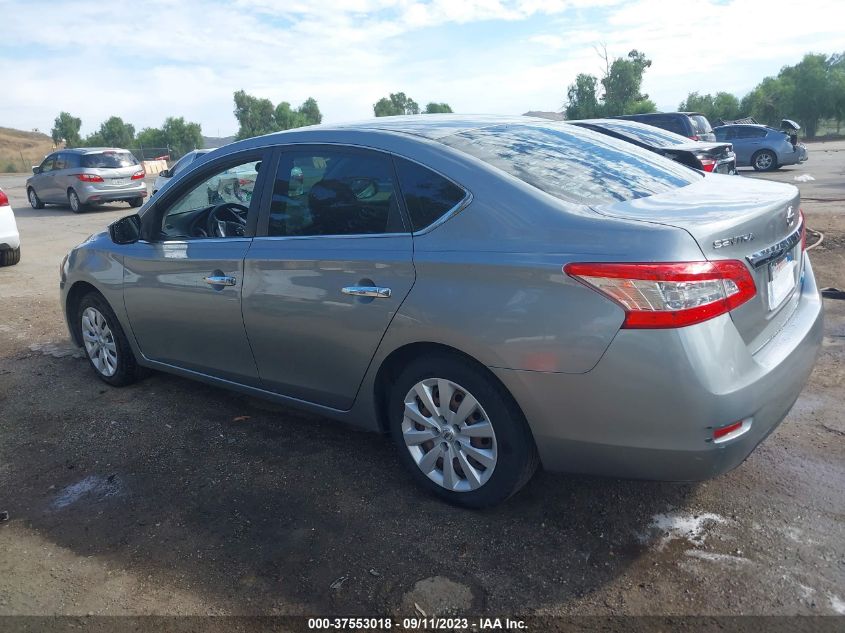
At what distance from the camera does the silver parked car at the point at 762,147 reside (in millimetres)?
20984

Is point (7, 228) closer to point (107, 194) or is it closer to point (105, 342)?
point (105, 342)

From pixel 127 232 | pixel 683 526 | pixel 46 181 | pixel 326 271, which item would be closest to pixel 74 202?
pixel 46 181

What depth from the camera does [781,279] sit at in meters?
3.04

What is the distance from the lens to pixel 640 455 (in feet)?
8.75

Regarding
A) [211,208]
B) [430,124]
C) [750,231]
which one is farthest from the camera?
[211,208]

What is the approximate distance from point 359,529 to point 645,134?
8.66 meters

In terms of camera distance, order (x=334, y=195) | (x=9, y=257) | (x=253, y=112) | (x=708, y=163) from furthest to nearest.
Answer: (x=253, y=112) → (x=708, y=163) → (x=9, y=257) → (x=334, y=195)

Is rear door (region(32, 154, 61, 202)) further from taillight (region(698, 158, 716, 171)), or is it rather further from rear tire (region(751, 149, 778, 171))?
rear tire (region(751, 149, 778, 171))

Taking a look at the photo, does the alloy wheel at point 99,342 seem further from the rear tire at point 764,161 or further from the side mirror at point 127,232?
the rear tire at point 764,161

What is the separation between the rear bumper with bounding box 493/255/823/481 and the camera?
2510 mm

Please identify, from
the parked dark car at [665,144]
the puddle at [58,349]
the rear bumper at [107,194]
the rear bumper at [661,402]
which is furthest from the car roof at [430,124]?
the rear bumper at [107,194]

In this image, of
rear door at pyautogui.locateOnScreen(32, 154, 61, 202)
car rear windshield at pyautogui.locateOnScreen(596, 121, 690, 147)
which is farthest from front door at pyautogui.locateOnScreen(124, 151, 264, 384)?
rear door at pyautogui.locateOnScreen(32, 154, 61, 202)

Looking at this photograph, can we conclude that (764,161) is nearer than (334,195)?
No

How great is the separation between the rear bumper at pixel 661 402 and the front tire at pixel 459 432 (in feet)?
0.39
